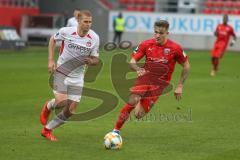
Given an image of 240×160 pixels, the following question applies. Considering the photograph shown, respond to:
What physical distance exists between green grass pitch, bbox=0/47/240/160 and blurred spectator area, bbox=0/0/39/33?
74.7 feet

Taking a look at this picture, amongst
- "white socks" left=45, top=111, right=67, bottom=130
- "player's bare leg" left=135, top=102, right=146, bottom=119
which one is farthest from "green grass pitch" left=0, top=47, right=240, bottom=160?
"player's bare leg" left=135, top=102, right=146, bottom=119

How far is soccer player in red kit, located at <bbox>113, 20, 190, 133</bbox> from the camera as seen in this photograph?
12484 millimetres

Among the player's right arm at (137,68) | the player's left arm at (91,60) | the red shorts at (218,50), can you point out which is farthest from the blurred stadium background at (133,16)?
the player's right arm at (137,68)

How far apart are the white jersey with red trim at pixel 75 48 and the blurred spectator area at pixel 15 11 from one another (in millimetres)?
34317

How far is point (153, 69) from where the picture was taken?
1285 cm

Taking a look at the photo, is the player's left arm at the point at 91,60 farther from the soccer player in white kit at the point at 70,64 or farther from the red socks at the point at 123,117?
the red socks at the point at 123,117

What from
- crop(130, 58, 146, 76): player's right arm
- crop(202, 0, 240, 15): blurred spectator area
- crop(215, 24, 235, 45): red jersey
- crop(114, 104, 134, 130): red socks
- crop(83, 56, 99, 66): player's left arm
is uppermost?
crop(130, 58, 146, 76): player's right arm

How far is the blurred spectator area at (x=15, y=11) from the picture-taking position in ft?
155

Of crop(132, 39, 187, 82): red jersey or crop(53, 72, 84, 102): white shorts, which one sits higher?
crop(132, 39, 187, 82): red jersey

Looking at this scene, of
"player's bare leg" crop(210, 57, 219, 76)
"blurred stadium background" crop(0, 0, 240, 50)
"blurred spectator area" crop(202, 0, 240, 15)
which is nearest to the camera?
"player's bare leg" crop(210, 57, 219, 76)

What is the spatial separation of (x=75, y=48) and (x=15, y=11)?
36.5m

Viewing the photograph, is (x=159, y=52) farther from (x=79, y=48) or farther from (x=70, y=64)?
(x=70, y=64)

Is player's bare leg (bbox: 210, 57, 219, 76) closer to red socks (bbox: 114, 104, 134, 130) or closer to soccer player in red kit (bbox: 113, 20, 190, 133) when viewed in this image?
soccer player in red kit (bbox: 113, 20, 190, 133)

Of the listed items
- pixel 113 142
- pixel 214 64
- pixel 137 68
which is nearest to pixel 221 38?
pixel 214 64
